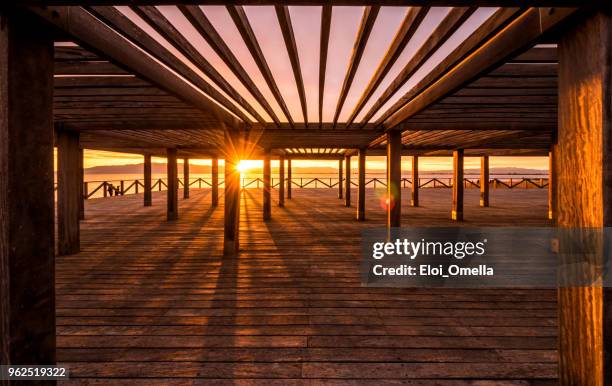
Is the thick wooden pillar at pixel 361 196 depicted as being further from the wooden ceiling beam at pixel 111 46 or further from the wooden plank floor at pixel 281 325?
the wooden ceiling beam at pixel 111 46

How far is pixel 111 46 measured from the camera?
2539 mm

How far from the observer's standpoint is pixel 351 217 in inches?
460

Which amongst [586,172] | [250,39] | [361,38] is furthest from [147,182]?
[586,172]

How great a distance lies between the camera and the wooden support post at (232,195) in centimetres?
641

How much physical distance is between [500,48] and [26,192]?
3465 mm

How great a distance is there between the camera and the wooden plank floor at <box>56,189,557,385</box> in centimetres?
265

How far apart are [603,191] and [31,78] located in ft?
11.1

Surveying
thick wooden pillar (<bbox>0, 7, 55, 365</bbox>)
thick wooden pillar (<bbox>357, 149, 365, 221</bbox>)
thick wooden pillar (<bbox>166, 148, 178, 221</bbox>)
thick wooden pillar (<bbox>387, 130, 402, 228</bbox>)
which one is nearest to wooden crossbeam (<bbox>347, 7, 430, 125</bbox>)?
thick wooden pillar (<bbox>0, 7, 55, 365</bbox>)

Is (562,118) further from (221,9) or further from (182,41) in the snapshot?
(182,41)

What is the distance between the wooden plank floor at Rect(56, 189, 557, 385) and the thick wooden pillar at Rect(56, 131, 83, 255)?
1.11 feet

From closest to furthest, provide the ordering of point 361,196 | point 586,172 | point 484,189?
point 586,172 < point 361,196 < point 484,189

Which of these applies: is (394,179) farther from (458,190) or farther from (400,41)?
(458,190)

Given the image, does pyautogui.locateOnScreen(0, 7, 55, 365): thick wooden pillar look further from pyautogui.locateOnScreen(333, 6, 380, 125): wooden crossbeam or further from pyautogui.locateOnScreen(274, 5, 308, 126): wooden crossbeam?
pyautogui.locateOnScreen(333, 6, 380, 125): wooden crossbeam

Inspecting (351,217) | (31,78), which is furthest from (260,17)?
(351,217)
